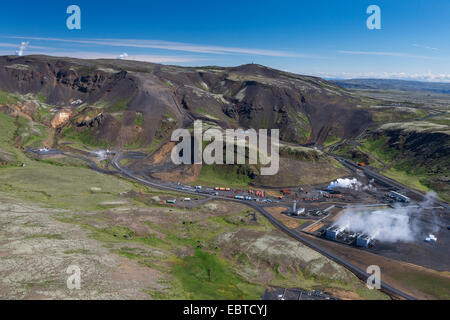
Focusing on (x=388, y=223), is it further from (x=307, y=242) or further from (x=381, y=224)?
(x=307, y=242)

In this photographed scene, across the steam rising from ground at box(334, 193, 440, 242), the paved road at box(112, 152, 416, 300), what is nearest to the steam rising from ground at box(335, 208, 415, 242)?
the steam rising from ground at box(334, 193, 440, 242)

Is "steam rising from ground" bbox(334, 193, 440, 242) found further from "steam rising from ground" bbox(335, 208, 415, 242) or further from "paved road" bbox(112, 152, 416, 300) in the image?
"paved road" bbox(112, 152, 416, 300)

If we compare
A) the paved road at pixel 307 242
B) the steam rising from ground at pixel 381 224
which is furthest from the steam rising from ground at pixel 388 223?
the paved road at pixel 307 242

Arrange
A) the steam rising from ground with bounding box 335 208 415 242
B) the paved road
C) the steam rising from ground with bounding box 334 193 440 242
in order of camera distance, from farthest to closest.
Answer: the steam rising from ground with bounding box 334 193 440 242, the steam rising from ground with bounding box 335 208 415 242, the paved road

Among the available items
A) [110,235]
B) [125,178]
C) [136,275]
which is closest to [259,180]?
[125,178]

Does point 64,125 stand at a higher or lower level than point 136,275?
higher

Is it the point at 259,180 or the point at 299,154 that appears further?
the point at 299,154
